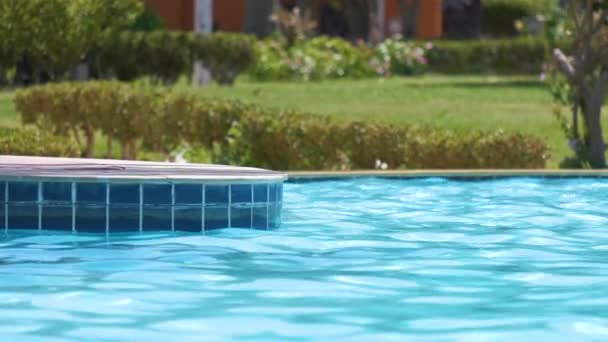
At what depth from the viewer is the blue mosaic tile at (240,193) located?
34.0 feet

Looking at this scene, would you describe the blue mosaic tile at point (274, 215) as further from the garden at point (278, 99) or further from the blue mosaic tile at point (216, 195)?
Result: the garden at point (278, 99)

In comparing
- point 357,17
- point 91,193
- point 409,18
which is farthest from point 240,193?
point 357,17

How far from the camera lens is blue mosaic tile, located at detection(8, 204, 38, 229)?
10219 millimetres

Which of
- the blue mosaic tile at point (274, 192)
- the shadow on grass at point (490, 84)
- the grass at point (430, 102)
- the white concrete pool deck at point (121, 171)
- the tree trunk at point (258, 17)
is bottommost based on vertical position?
the blue mosaic tile at point (274, 192)

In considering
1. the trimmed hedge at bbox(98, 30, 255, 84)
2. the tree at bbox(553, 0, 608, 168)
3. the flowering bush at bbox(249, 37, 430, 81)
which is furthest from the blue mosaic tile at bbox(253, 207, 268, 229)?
the flowering bush at bbox(249, 37, 430, 81)

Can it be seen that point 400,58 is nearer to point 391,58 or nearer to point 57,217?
point 391,58

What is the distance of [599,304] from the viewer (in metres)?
7.29

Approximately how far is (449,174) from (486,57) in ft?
59.1

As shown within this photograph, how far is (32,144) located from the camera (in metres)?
14.1

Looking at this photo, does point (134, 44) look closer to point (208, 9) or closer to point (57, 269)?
point (208, 9)

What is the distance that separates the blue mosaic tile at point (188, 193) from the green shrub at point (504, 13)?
35.6 metres

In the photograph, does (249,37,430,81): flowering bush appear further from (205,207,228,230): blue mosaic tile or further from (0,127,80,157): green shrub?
(205,207,228,230): blue mosaic tile

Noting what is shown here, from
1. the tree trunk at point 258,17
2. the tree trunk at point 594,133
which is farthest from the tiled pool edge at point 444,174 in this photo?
the tree trunk at point 258,17

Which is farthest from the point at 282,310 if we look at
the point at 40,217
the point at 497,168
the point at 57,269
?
the point at 497,168
